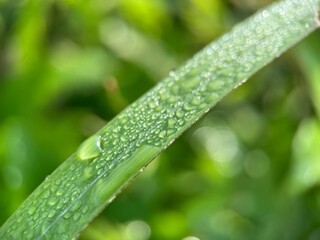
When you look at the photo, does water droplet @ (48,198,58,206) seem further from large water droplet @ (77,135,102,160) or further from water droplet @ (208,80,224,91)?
water droplet @ (208,80,224,91)

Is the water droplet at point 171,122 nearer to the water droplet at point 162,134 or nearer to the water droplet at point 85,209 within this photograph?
the water droplet at point 162,134

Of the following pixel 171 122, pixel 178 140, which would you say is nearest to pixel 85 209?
pixel 171 122

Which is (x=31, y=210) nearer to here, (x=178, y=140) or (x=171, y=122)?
(x=171, y=122)

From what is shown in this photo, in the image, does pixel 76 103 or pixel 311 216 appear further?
pixel 76 103

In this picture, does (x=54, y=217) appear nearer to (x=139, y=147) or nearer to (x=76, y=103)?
(x=139, y=147)

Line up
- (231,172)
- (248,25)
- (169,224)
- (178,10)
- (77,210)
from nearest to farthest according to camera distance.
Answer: (77,210) < (248,25) < (169,224) < (231,172) < (178,10)

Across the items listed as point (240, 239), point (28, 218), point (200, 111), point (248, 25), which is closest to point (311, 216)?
point (240, 239)
